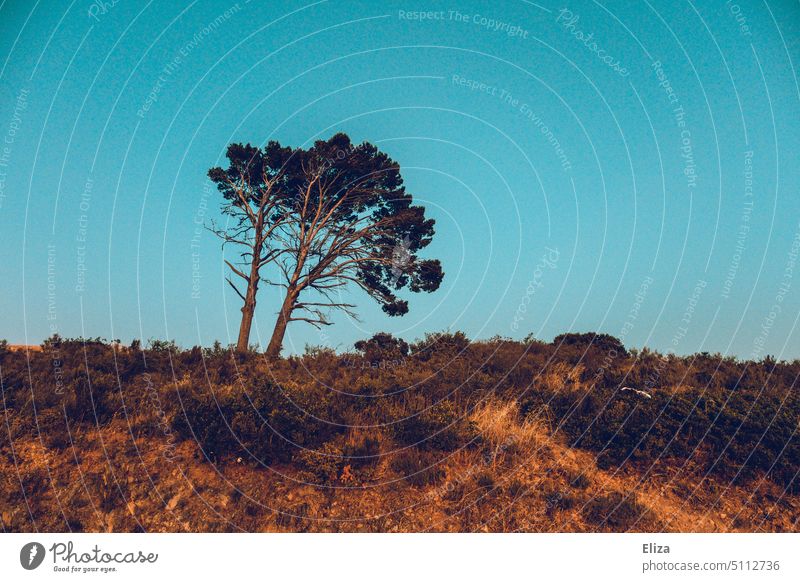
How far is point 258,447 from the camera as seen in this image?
8.45 metres

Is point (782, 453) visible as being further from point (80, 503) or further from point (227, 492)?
point (80, 503)

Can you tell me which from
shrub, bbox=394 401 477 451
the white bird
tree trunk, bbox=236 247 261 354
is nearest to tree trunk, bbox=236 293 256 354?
tree trunk, bbox=236 247 261 354

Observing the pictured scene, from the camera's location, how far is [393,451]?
8766 millimetres

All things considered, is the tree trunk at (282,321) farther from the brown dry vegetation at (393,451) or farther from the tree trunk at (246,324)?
the brown dry vegetation at (393,451)

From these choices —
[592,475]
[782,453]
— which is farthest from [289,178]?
[782,453]

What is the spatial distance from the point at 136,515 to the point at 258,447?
6.72 ft
